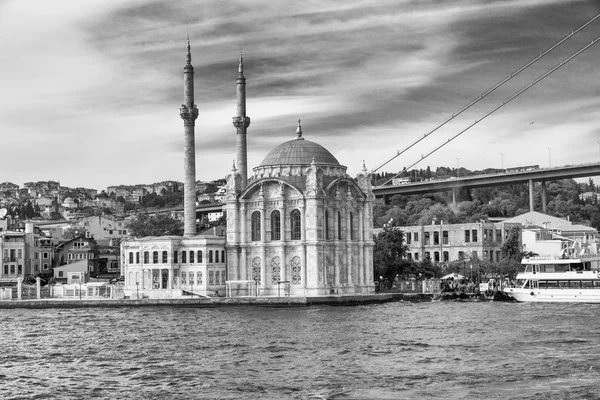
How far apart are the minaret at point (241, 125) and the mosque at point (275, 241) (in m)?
4.48

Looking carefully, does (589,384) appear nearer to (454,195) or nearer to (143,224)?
(143,224)

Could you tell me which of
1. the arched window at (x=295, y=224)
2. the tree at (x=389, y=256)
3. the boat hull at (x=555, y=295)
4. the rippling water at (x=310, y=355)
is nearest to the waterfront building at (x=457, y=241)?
the tree at (x=389, y=256)

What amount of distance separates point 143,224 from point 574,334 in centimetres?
6642

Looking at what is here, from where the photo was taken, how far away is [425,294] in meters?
76.1

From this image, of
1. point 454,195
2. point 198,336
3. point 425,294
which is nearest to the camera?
point 198,336

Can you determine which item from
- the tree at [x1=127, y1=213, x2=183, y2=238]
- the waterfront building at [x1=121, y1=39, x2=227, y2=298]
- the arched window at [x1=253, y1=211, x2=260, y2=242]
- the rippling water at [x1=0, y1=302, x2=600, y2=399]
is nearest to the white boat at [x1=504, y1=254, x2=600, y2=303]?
the rippling water at [x1=0, y1=302, x2=600, y2=399]

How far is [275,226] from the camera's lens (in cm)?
7406

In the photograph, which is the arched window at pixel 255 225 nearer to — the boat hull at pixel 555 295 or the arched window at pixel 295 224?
the arched window at pixel 295 224

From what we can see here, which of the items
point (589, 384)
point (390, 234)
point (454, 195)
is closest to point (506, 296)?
point (390, 234)

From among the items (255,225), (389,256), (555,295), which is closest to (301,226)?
(255,225)

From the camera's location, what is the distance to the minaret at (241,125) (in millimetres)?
80438

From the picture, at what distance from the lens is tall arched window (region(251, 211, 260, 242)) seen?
7488 centimetres

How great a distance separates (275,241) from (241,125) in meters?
12.1

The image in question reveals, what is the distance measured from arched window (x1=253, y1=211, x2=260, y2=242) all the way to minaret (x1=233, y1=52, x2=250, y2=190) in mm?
5666
